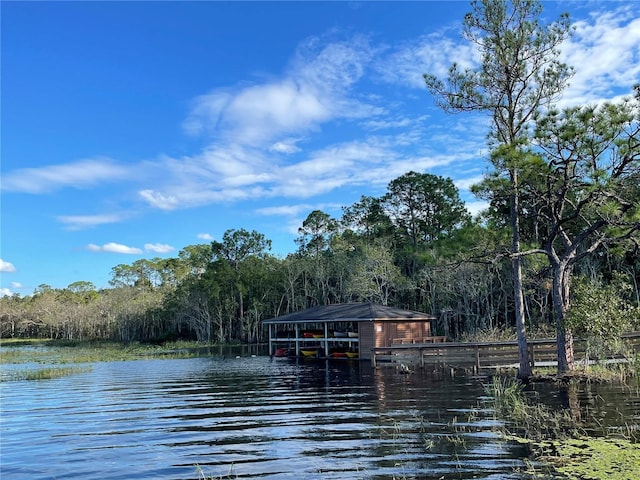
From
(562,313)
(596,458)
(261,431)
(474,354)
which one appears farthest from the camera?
(474,354)

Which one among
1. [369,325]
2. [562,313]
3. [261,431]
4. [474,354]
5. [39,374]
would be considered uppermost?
[562,313]

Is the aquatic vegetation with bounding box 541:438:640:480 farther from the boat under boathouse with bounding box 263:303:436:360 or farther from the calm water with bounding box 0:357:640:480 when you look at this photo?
the boat under boathouse with bounding box 263:303:436:360

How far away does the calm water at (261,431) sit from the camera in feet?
28.3

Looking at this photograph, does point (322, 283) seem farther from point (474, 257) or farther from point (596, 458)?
point (596, 458)

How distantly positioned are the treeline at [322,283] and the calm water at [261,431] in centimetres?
1370

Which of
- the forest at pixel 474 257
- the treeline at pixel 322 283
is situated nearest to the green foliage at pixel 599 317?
the forest at pixel 474 257

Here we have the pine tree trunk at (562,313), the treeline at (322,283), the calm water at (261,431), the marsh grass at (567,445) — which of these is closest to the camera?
the marsh grass at (567,445)

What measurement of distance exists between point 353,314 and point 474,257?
1617cm

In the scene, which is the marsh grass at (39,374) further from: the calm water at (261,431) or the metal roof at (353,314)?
the metal roof at (353,314)

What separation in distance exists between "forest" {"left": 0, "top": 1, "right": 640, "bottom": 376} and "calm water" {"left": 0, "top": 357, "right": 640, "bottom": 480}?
5229 millimetres

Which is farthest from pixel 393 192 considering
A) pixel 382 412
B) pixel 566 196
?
pixel 382 412

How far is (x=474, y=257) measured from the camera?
17672 millimetres

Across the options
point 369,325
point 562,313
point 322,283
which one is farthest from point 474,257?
point 322,283

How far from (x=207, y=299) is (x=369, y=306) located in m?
33.6
